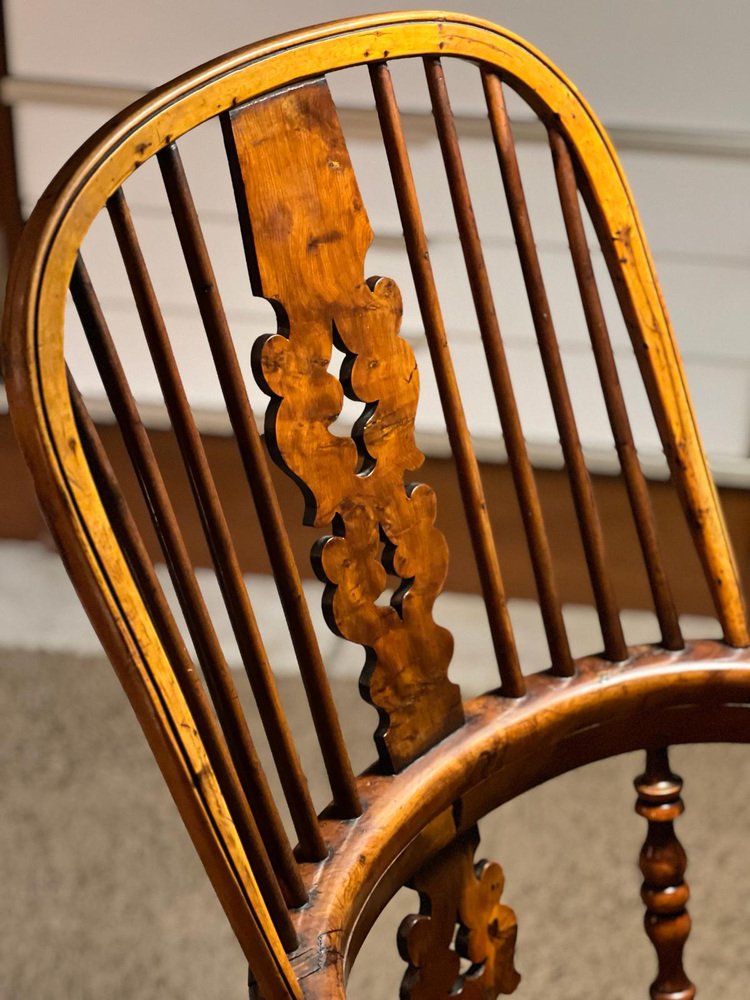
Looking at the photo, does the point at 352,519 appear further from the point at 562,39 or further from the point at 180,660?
the point at 562,39

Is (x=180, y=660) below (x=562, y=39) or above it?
below

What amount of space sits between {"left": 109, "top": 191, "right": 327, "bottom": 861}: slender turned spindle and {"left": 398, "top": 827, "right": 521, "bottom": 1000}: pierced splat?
0.09 metres

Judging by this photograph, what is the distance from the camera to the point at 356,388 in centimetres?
52

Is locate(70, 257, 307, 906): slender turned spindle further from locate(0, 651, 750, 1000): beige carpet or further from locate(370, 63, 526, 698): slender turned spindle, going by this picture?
locate(0, 651, 750, 1000): beige carpet

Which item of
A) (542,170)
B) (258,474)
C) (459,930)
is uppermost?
(542,170)

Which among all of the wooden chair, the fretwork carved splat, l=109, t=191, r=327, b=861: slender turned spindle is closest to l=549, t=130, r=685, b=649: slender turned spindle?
the wooden chair

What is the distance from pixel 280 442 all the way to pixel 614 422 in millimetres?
198

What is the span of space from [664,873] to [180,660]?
34cm

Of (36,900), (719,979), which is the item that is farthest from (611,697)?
(36,900)

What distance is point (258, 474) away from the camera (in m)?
0.48

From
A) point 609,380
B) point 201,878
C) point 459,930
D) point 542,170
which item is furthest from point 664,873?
point 542,170

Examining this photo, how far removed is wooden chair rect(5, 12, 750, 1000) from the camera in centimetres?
39

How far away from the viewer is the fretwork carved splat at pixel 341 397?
0.48 meters

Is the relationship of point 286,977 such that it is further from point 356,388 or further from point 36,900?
point 36,900
